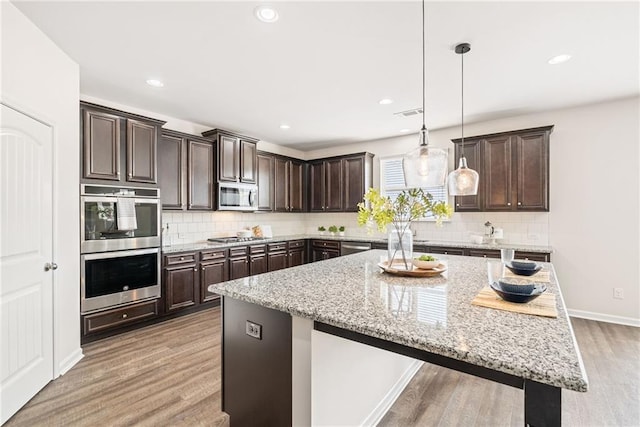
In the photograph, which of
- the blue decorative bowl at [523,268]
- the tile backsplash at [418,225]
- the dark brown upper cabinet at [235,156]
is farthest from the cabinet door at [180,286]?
the blue decorative bowl at [523,268]

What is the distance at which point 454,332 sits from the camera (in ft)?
3.73

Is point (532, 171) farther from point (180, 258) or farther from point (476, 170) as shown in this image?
point (180, 258)

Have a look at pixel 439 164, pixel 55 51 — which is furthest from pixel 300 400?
pixel 55 51

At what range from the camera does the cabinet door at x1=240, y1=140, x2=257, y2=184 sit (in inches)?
194

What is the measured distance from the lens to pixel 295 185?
19.9ft

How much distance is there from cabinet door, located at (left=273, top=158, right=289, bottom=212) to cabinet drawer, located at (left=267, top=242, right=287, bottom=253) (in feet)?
2.32

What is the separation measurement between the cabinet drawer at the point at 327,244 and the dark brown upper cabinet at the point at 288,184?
0.81 m

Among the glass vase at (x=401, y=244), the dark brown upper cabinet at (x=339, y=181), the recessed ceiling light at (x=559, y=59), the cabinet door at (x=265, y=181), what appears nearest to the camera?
the glass vase at (x=401, y=244)

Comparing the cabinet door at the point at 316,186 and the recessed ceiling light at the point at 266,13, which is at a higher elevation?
the recessed ceiling light at the point at 266,13

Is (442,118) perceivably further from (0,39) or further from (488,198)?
(0,39)

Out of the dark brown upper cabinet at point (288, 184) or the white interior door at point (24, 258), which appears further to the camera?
the dark brown upper cabinet at point (288, 184)

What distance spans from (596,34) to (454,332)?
269 centimetres

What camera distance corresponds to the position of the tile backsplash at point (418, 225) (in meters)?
4.32

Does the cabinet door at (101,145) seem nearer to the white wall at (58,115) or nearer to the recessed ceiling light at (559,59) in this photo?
the white wall at (58,115)
